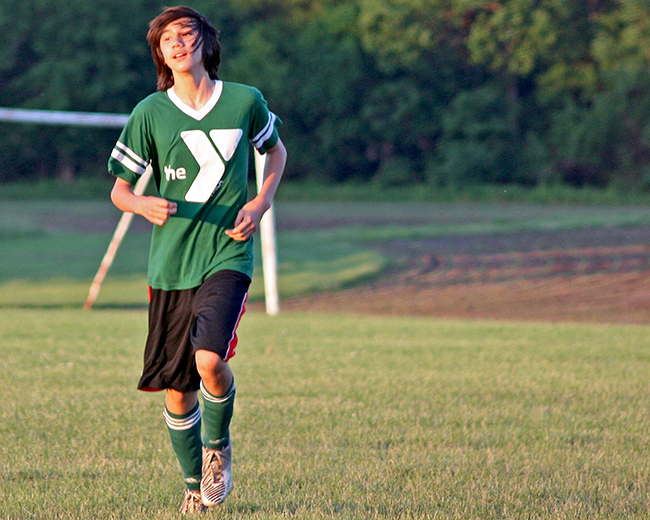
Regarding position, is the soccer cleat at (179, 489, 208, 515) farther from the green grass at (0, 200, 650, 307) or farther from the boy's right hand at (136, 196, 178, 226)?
the green grass at (0, 200, 650, 307)

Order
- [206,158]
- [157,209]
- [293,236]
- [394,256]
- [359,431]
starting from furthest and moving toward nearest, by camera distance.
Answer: [293,236] → [394,256] → [359,431] → [206,158] → [157,209]

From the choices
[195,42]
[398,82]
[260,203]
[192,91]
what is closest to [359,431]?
[260,203]

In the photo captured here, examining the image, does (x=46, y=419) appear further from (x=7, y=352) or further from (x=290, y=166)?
Result: (x=290, y=166)

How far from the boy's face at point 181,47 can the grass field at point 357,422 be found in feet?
5.66

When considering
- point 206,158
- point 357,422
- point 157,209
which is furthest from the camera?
point 357,422

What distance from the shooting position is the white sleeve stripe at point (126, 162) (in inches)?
144

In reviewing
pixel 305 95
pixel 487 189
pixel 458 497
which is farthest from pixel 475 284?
pixel 305 95

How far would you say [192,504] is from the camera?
3646 mm

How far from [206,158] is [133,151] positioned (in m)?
0.30

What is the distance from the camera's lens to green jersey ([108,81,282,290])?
3566mm

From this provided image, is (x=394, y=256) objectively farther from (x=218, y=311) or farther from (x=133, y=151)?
(x=218, y=311)

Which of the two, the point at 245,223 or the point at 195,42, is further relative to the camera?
the point at 195,42

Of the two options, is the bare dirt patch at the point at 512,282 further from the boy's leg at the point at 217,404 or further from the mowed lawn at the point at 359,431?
the boy's leg at the point at 217,404

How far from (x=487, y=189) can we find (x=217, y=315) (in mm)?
35942
